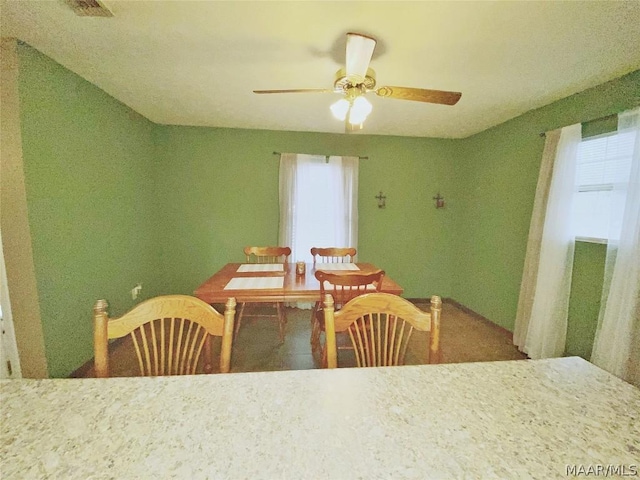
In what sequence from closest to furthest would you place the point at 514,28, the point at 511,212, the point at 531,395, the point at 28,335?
the point at 531,395 → the point at 514,28 → the point at 28,335 → the point at 511,212

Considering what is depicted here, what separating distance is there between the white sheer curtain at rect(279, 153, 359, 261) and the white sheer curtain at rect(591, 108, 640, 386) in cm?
239

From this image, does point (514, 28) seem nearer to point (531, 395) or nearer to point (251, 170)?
point (531, 395)

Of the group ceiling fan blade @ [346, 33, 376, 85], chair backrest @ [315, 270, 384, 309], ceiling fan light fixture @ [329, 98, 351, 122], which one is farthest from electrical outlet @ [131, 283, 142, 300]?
ceiling fan blade @ [346, 33, 376, 85]

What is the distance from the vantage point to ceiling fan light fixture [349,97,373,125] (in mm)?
1680

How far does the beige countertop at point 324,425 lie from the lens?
0.53 metres

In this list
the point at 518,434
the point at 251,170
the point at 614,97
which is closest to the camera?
the point at 518,434

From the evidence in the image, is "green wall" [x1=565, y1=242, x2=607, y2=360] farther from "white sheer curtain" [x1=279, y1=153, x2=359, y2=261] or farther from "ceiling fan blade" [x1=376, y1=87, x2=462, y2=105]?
"white sheer curtain" [x1=279, y1=153, x2=359, y2=261]

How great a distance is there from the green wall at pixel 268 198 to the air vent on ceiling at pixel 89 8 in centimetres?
214

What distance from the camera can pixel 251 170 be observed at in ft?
12.0

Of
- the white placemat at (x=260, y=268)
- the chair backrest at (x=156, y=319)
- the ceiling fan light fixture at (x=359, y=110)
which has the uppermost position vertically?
the ceiling fan light fixture at (x=359, y=110)

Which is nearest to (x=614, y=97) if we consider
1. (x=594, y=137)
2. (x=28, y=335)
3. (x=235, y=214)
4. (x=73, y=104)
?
(x=594, y=137)

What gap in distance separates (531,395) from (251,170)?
3500 millimetres

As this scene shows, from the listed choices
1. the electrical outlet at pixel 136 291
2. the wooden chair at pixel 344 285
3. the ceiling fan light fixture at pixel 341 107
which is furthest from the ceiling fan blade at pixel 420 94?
the electrical outlet at pixel 136 291

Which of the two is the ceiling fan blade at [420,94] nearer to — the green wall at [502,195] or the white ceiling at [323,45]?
the white ceiling at [323,45]
